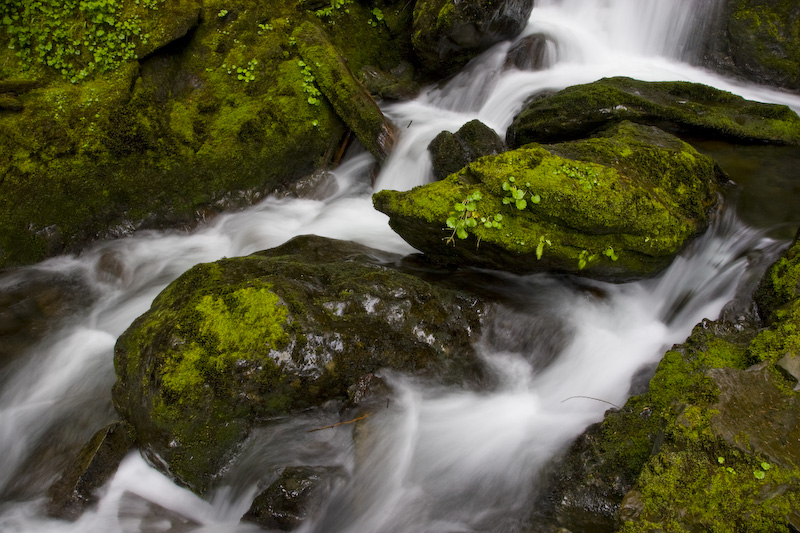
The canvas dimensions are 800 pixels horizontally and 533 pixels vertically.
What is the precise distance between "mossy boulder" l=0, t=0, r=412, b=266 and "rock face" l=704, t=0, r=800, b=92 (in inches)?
235

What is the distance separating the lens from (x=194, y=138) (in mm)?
6902

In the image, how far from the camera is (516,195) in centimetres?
438

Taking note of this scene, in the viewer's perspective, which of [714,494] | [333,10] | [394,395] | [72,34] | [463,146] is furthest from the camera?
[333,10]

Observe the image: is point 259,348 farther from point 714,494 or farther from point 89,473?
point 714,494

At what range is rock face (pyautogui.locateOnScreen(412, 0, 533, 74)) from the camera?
7.59 meters

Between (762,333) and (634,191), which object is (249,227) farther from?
(762,333)

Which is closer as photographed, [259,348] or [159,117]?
[259,348]

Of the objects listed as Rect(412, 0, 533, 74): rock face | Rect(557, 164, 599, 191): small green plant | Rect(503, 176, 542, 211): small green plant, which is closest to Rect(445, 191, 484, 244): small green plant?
Rect(503, 176, 542, 211): small green plant

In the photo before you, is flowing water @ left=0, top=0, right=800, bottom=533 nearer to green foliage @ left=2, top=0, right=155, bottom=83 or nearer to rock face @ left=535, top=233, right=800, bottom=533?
rock face @ left=535, top=233, right=800, bottom=533

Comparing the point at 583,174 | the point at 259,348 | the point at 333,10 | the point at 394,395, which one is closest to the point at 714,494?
the point at 394,395

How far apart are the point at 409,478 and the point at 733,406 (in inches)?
92.3

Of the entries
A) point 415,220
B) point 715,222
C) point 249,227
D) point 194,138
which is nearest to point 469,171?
point 415,220

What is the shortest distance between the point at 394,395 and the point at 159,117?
5.08m

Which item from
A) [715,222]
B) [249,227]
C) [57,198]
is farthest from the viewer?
[249,227]
